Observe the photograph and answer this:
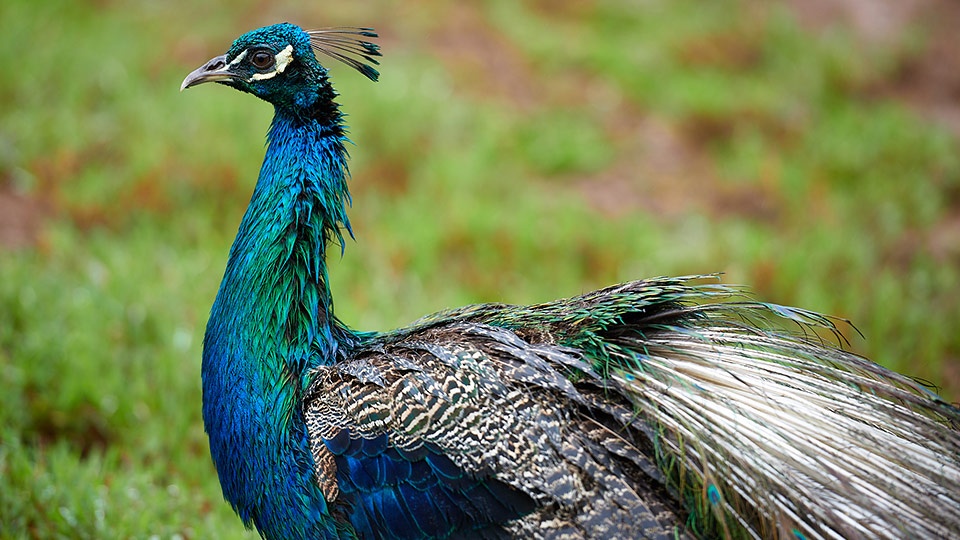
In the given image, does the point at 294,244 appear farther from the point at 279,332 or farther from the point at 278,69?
the point at 278,69

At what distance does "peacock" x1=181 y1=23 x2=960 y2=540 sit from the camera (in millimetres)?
2557

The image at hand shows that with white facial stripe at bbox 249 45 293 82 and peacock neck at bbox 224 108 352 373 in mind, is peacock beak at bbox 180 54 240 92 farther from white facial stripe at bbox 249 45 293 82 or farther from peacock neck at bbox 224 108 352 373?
peacock neck at bbox 224 108 352 373

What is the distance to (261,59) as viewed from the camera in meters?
3.27

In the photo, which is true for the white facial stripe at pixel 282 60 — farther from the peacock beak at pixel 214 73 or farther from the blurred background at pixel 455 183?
the blurred background at pixel 455 183

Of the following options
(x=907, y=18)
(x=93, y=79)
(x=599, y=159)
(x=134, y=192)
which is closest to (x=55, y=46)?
(x=93, y=79)

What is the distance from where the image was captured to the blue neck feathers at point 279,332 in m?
2.93

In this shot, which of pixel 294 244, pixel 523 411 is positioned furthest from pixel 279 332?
pixel 523 411

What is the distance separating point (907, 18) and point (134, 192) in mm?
7842

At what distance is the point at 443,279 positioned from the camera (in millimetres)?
6035

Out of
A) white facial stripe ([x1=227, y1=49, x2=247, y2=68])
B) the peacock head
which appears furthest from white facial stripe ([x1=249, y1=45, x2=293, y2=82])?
white facial stripe ([x1=227, y1=49, x2=247, y2=68])

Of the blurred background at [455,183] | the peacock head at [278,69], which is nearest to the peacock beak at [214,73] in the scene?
the peacock head at [278,69]

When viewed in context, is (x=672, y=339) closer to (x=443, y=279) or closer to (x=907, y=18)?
(x=443, y=279)

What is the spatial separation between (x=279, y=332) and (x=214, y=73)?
3.17ft

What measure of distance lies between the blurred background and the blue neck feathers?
89 centimetres
